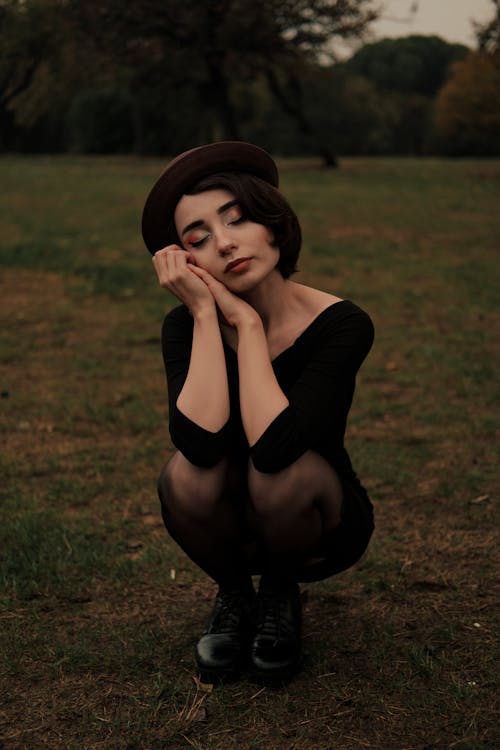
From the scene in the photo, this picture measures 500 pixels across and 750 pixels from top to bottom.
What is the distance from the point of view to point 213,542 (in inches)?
109

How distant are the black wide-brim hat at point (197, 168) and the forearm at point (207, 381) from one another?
35 centimetres

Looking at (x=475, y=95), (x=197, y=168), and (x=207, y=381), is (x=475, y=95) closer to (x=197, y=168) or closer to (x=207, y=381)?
(x=197, y=168)

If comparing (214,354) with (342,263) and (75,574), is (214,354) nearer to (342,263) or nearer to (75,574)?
(75,574)

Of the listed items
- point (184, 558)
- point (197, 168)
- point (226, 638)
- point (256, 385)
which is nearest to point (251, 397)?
point (256, 385)

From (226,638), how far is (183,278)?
113 centimetres

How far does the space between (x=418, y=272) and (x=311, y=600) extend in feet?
21.8

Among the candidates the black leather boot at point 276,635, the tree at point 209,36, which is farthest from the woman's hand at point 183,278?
the tree at point 209,36

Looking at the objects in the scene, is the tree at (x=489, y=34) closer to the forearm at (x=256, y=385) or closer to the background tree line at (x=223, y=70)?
the background tree line at (x=223, y=70)

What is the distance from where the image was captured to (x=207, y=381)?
2678 millimetres

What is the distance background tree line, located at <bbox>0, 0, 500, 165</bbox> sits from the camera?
21.2m

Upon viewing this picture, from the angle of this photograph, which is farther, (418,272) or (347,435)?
(418,272)

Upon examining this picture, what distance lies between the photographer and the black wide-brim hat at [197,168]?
8.68 ft

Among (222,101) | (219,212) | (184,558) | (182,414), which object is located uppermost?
(219,212)

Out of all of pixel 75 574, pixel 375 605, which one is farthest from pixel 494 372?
pixel 75 574
